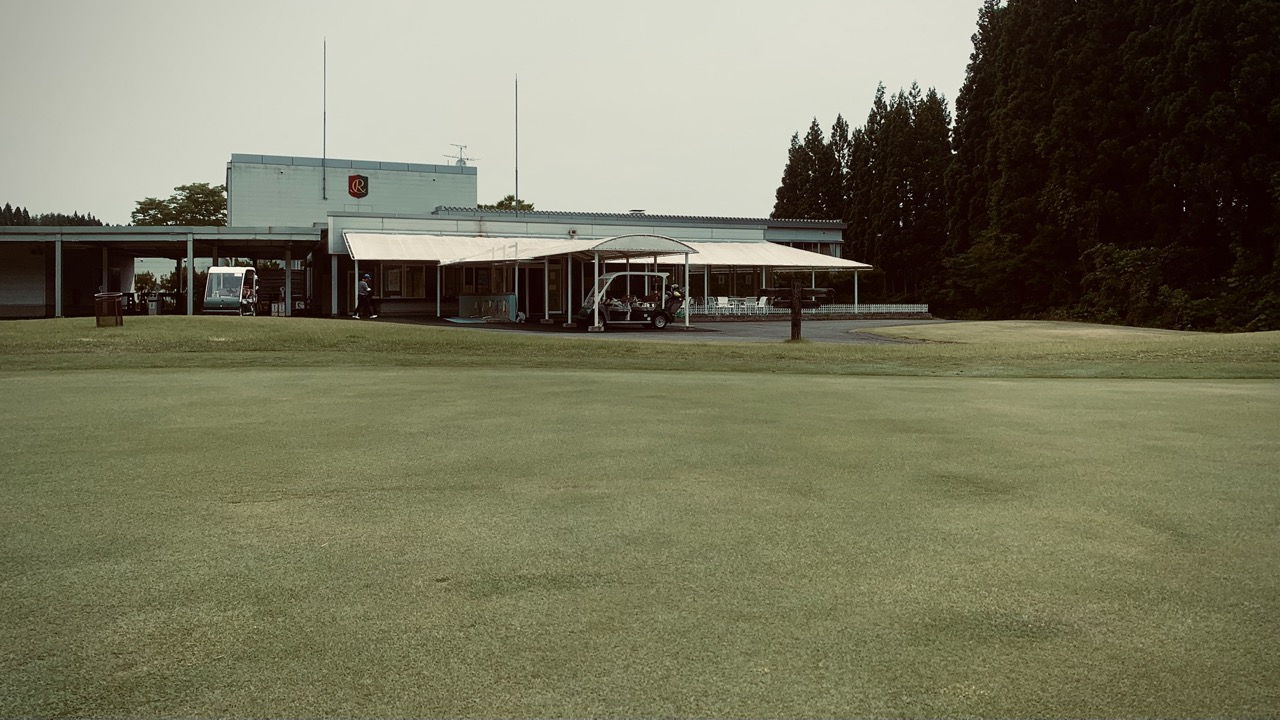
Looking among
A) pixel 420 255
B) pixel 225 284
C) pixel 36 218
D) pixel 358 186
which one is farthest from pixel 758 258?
pixel 36 218

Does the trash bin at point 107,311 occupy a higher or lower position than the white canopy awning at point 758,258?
lower

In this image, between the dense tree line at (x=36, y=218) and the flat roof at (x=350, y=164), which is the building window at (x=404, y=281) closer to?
the flat roof at (x=350, y=164)

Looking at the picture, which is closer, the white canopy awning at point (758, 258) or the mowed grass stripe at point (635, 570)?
the mowed grass stripe at point (635, 570)

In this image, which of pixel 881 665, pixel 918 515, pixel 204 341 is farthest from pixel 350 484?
pixel 204 341

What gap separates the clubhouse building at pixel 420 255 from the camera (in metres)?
36.8

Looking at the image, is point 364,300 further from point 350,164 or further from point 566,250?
point 350,164

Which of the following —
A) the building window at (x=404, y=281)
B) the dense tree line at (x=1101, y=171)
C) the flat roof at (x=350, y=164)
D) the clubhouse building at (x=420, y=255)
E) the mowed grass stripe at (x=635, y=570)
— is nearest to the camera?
the mowed grass stripe at (x=635, y=570)

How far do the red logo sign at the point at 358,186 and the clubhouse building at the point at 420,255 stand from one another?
4631 millimetres

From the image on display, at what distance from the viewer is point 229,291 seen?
36.7 meters

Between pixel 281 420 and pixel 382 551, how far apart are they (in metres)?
4.25

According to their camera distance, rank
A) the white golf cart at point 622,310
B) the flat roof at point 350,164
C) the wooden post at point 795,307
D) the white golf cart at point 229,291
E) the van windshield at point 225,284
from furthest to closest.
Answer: the flat roof at point 350,164, the van windshield at point 225,284, the white golf cart at point 229,291, the white golf cart at point 622,310, the wooden post at point 795,307

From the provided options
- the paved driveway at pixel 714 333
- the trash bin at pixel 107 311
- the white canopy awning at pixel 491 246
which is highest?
the white canopy awning at pixel 491 246

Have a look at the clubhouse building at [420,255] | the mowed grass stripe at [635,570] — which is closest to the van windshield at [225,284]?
the clubhouse building at [420,255]

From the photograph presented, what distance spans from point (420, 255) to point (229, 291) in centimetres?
677
